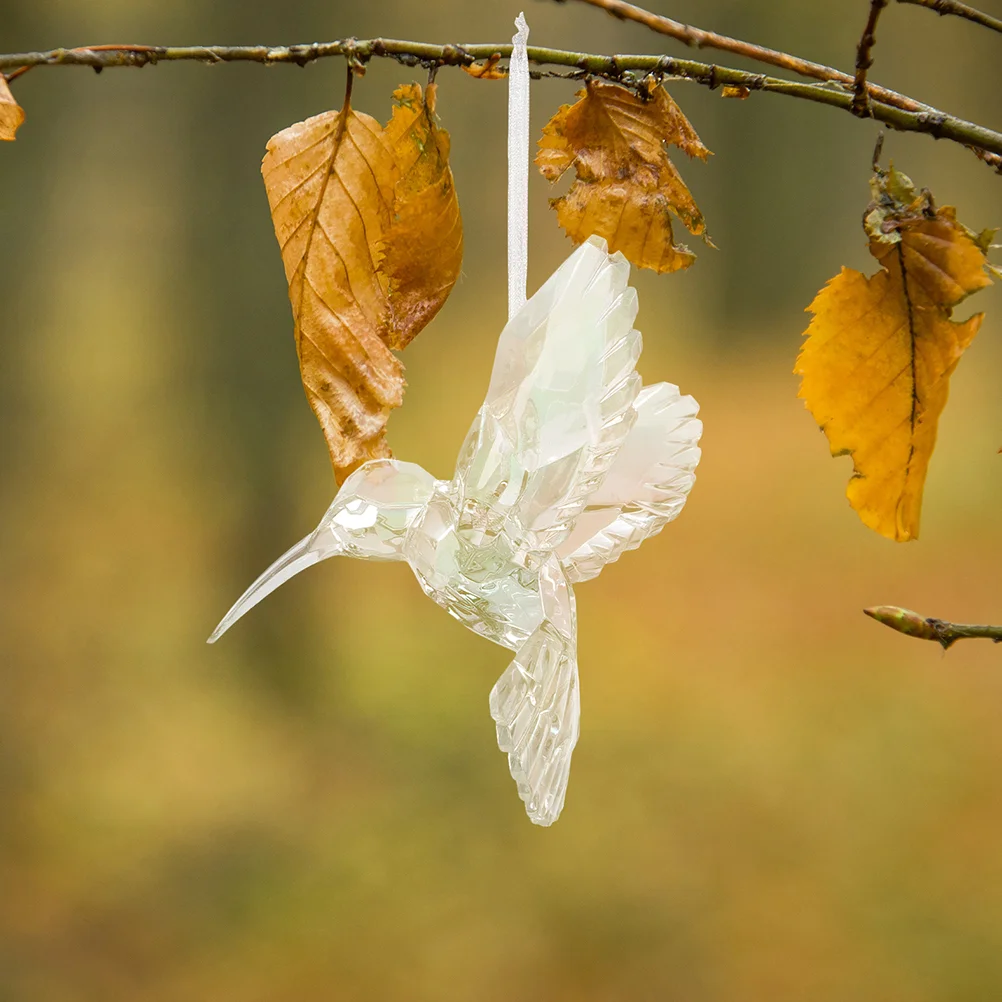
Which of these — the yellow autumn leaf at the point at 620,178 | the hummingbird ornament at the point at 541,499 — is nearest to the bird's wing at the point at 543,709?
the hummingbird ornament at the point at 541,499

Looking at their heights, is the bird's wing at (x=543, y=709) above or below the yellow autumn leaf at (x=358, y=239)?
below

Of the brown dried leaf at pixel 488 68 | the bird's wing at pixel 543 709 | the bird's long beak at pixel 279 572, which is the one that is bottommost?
the bird's wing at pixel 543 709

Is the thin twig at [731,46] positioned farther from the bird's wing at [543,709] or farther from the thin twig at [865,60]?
the bird's wing at [543,709]

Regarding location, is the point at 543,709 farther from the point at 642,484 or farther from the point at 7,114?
the point at 7,114

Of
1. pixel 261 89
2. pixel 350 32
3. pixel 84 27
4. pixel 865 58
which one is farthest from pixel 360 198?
pixel 84 27

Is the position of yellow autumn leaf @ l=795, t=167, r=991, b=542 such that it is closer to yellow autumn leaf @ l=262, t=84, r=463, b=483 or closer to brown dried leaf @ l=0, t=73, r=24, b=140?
yellow autumn leaf @ l=262, t=84, r=463, b=483
